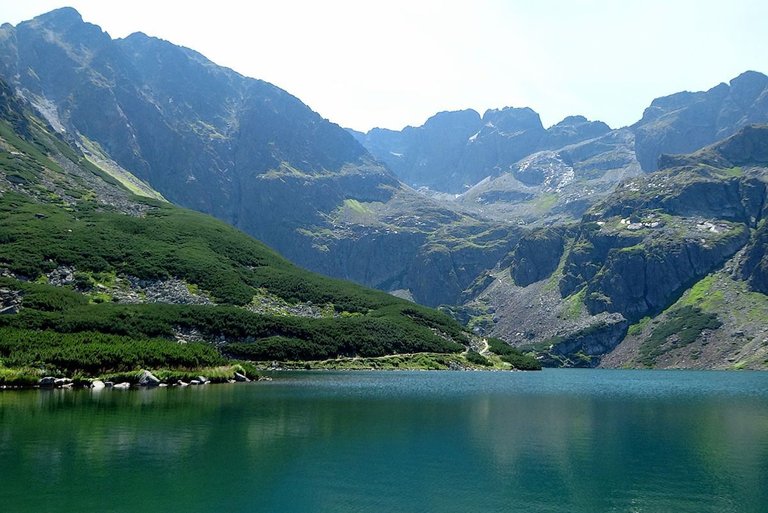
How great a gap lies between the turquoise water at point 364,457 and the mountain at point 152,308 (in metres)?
21.6

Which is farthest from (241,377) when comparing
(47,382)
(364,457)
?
(364,457)

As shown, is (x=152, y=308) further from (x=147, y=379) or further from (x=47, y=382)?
(x=47, y=382)

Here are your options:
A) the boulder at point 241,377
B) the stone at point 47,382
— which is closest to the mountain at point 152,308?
the stone at point 47,382

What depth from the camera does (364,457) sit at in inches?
1480

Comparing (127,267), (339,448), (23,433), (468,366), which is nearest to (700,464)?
(339,448)

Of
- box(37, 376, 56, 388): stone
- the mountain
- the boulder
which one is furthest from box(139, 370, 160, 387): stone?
the boulder

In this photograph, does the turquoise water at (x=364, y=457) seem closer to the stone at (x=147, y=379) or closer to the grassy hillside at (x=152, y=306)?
the stone at (x=147, y=379)

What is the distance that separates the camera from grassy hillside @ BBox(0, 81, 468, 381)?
293 ft

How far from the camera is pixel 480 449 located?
41.3 meters

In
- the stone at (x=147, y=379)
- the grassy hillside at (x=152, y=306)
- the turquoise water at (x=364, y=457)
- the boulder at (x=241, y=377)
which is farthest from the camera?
the boulder at (x=241, y=377)

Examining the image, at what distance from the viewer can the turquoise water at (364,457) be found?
28219 millimetres

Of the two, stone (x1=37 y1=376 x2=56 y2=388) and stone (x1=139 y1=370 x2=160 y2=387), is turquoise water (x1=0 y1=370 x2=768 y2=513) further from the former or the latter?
stone (x1=139 y1=370 x2=160 y2=387)

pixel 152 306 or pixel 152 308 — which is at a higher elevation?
pixel 152 306

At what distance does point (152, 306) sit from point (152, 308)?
189cm
